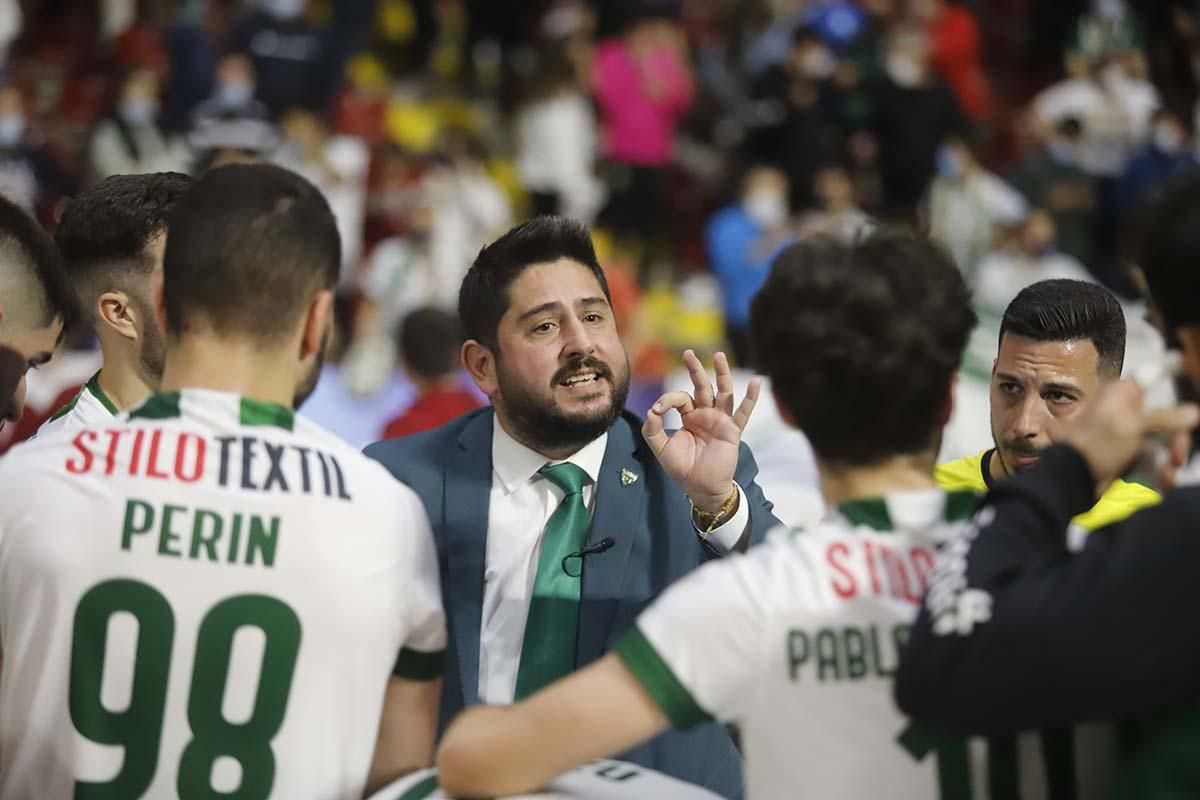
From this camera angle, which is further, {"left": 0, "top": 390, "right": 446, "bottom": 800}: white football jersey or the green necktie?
the green necktie

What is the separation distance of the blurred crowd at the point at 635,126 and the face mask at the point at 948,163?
0.03 meters

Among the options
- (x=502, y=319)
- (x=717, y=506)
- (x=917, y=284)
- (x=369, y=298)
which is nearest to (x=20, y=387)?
(x=502, y=319)

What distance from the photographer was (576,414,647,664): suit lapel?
12.5ft

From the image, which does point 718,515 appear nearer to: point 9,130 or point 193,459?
point 193,459

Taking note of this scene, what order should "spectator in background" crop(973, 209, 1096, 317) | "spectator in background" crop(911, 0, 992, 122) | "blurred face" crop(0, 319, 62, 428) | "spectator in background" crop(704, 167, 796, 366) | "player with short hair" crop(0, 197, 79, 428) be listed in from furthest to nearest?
"spectator in background" crop(911, 0, 992, 122) < "spectator in background" crop(704, 167, 796, 366) < "spectator in background" crop(973, 209, 1096, 317) < "player with short hair" crop(0, 197, 79, 428) < "blurred face" crop(0, 319, 62, 428)

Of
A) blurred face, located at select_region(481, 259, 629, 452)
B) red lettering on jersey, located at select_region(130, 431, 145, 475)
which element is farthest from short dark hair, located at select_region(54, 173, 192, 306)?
red lettering on jersey, located at select_region(130, 431, 145, 475)

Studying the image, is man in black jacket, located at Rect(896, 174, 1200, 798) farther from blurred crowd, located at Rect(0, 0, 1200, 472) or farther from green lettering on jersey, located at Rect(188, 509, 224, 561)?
blurred crowd, located at Rect(0, 0, 1200, 472)

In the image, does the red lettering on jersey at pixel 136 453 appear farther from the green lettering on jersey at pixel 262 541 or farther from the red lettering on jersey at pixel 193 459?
the green lettering on jersey at pixel 262 541

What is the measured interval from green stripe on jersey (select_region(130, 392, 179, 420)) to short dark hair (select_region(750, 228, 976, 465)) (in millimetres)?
1078

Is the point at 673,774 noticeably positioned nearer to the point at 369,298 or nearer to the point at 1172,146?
the point at 369,298

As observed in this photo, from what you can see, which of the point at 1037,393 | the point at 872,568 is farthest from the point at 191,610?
the point at 1037,393

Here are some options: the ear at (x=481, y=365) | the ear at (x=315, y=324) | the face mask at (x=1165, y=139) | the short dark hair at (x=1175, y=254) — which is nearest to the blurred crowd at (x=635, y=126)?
the face mask at (x=1165, y=139)

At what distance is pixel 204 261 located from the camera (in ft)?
9.25

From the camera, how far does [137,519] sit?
275 centimetres
